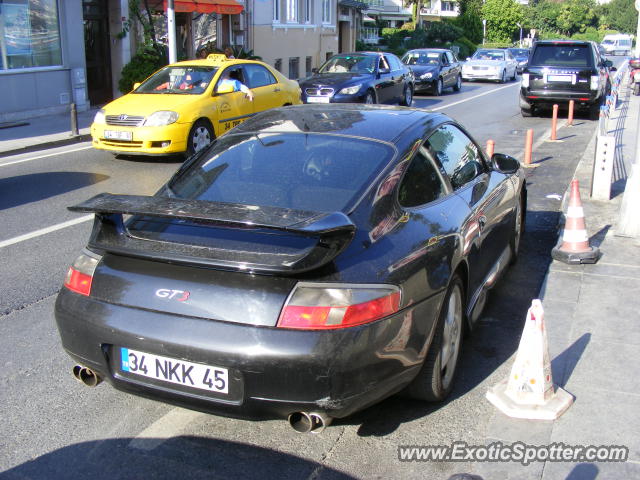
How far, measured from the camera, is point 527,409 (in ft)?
12.9

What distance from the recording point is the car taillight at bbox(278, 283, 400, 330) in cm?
327

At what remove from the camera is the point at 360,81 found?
61.7 feet

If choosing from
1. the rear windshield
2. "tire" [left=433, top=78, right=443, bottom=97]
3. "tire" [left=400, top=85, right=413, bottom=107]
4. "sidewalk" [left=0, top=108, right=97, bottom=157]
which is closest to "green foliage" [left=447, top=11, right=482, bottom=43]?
"tire" [left=433, top=78, right=443, bottom=97]

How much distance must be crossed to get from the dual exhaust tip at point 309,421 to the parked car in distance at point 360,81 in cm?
1525

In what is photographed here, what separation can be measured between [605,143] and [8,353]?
6.70 metres

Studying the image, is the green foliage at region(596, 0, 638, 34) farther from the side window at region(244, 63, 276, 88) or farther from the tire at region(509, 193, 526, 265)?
the tire at region(509, 193, 526, 265)

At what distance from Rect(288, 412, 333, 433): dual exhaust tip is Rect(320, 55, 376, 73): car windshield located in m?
17.2

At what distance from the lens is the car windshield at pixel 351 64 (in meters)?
19.9

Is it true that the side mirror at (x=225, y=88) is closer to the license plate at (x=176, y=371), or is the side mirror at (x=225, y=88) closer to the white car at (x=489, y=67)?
the license plate at (x=176, y=371)

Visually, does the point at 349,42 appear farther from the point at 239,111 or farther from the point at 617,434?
the point at 617,434

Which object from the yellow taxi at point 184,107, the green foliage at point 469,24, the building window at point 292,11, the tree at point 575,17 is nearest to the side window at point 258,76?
the yellow taxi at point 184,107

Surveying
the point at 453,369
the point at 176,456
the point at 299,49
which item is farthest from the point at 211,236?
the point at 299,49

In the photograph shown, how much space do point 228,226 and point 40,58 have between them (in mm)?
16556

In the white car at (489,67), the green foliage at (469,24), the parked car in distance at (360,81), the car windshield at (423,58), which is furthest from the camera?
the green foliage at (469,24)
